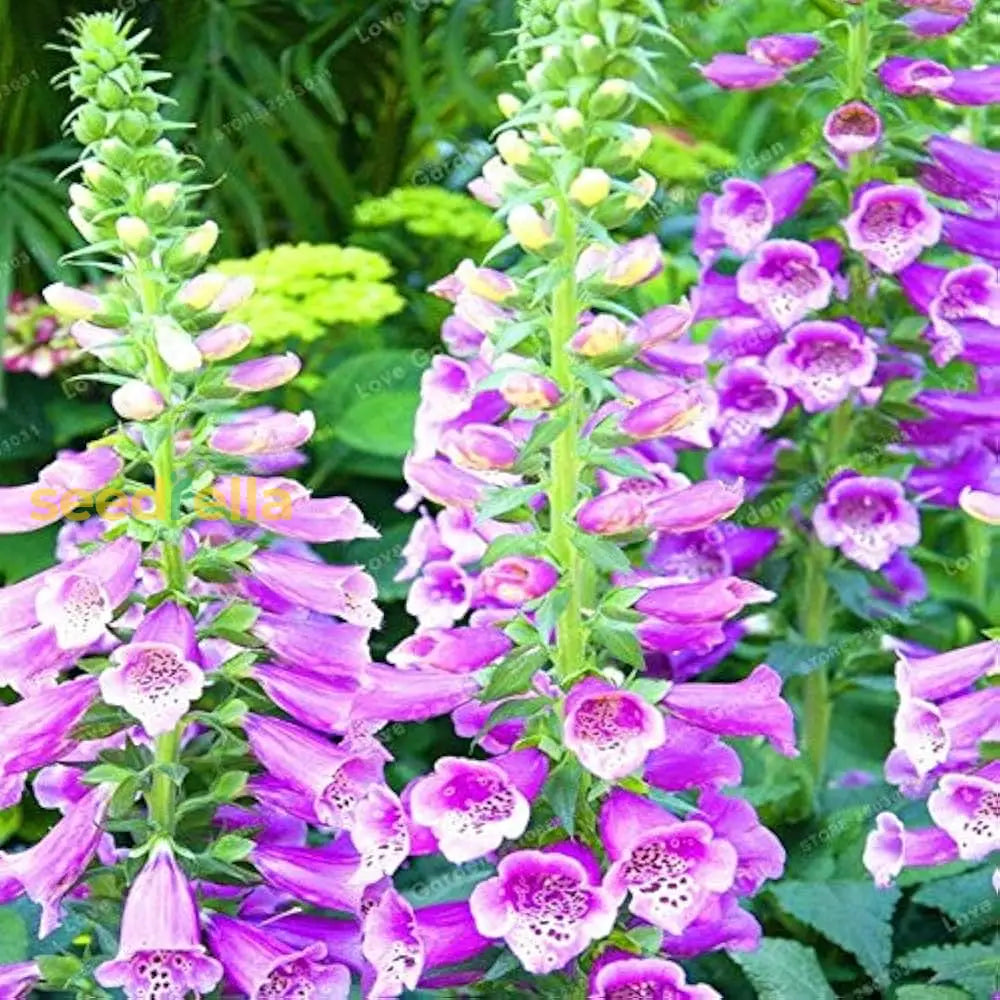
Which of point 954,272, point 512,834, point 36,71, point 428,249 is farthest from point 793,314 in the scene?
point 36,71

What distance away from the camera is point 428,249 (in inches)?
137

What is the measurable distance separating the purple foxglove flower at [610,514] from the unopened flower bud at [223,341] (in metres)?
0.31

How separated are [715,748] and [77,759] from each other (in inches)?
21.5

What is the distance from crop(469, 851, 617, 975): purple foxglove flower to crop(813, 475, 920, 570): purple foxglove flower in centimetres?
94

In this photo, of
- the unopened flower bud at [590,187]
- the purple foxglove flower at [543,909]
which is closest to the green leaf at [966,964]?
the purple foxglove flower at [543,909]

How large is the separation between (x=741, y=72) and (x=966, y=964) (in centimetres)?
108

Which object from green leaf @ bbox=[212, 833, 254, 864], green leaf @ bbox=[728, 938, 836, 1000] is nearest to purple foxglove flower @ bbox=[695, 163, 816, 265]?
green leaf @ bbox=[728, 938, 836, 1000]

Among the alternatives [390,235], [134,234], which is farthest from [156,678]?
[390,235]

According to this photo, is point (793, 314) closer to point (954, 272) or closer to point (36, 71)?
point (954, 272)

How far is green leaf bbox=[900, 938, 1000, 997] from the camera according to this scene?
183cm

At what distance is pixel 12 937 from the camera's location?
189cm

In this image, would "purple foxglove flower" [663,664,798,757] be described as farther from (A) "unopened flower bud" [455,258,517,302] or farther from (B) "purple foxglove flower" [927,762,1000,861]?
(A) "unopened flower bud" [455,258,517,302]

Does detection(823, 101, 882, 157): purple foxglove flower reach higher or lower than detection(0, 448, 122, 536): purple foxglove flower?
lower

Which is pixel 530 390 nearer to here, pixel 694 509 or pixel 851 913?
pixel 694 509
